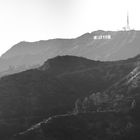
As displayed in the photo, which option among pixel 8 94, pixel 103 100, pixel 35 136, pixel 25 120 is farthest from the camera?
pixel 8 94

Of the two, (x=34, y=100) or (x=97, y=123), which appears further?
(x=34, y=100)

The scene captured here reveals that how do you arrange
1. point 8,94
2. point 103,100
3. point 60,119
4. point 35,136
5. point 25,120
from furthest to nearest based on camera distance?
point 8,94 → point 103,100 → point 25,120 → point 60,119 → point 35,136

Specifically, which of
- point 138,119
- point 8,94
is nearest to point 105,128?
point 138,119

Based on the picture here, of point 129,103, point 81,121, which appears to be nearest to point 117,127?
point 81,121

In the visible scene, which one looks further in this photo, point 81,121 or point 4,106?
point 4,106

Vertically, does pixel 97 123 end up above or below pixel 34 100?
below

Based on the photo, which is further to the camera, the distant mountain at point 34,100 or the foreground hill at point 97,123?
the distant mountain at point 34,100

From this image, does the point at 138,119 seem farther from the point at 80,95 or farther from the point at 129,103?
the point at 80,95

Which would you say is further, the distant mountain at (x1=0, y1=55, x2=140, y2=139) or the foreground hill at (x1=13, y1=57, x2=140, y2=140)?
the distant mountain at (x1=0, y1=55, x2=140, y2=139)

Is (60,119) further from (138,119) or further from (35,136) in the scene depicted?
(138,119)

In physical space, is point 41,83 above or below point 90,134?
above
